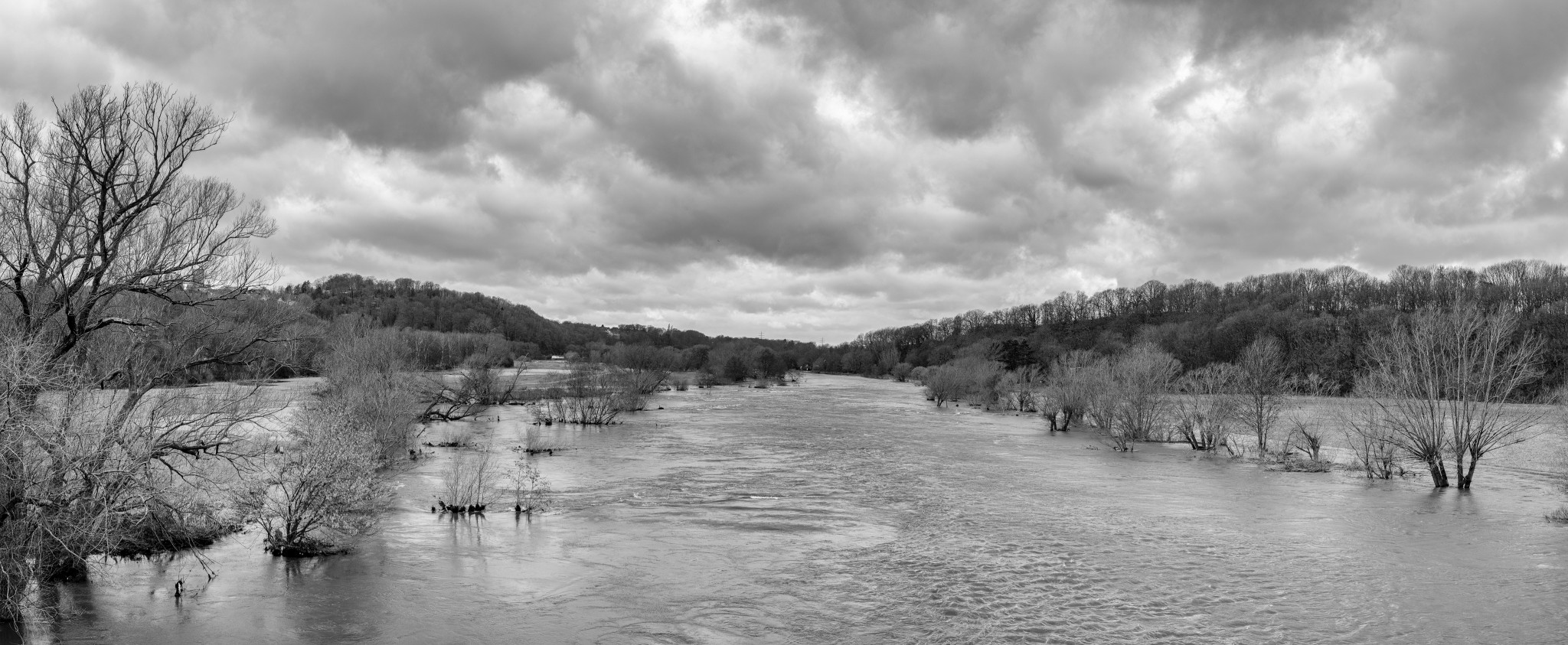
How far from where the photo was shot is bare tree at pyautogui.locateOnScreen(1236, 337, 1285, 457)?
119ft

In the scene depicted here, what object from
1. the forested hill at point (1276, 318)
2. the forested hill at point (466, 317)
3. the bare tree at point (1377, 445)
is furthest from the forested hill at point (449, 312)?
the bare tree at point (1377, 445)

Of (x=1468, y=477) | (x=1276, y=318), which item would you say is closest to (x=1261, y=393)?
(x=1468, y=477)

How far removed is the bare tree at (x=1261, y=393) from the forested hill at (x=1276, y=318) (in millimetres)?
11049

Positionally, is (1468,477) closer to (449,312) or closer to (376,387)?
(376,387)

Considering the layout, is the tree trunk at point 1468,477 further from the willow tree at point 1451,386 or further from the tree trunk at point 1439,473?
A: the tree trunk at point 1439,473

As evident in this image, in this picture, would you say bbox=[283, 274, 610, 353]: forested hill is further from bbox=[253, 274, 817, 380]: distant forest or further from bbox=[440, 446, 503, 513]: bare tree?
bbox=[440, 446, 503, 513]: bare tree

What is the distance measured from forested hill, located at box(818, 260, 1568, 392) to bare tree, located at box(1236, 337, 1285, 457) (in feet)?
36.2

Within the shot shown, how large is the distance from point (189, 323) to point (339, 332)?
2621 centimetres

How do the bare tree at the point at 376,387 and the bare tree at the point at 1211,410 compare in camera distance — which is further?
the bare tree at the point at 1211,410

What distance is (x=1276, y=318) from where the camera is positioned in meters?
99.5

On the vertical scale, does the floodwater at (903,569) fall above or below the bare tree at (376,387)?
below

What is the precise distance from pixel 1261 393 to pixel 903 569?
25895mm

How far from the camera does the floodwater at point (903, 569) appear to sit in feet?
45.6

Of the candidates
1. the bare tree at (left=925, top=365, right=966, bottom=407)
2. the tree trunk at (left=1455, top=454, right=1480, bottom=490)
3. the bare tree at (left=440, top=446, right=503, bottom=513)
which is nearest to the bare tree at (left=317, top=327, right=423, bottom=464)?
the bare tree at (left=440, top=446, right=503, bottom=513)
